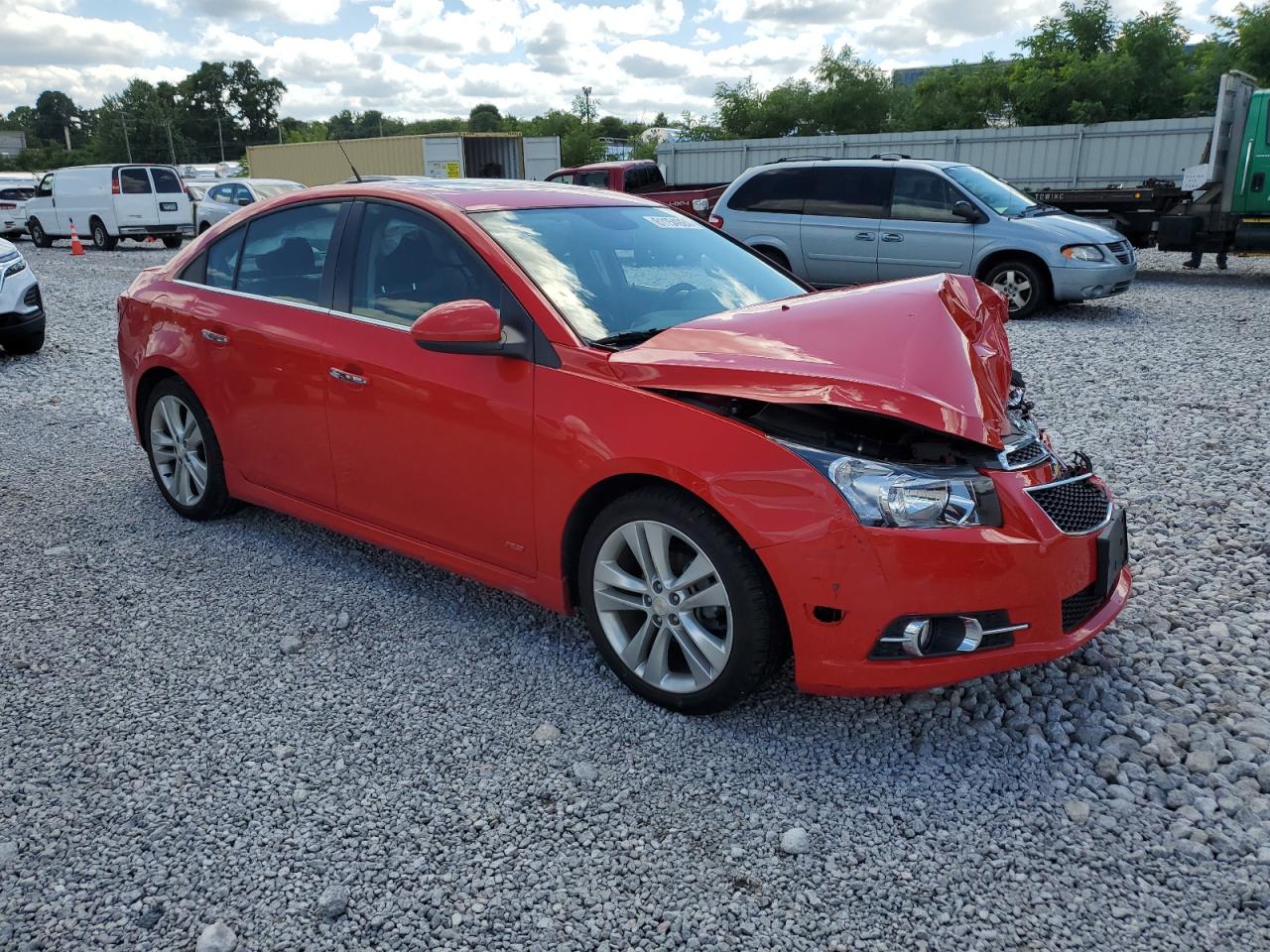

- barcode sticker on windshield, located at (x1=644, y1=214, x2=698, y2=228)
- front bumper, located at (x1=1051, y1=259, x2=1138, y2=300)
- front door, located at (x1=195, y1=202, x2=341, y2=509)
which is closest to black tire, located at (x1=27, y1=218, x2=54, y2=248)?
front bumper, located at (x1=1051, y1=259, x2=1138, y2=300)

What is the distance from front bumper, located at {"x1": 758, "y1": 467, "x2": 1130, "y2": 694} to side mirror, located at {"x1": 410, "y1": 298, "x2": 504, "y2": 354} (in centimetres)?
118

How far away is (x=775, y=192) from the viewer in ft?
40.6

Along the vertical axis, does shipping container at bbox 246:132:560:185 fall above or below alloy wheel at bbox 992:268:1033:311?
above

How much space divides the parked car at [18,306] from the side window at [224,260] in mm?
5977

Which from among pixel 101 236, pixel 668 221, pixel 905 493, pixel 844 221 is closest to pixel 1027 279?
pixel 844 221

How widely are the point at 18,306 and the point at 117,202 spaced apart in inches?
615

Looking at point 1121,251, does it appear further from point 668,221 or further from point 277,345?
point 277,345

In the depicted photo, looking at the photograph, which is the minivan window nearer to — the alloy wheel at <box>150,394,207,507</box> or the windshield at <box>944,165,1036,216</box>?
the windshield at <box>944,165,1036,216</box>

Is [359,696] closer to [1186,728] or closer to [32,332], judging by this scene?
[1186,728]

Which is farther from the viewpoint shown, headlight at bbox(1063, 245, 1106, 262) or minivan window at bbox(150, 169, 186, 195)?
minivan window at bbox(150, 169, 186, 195)

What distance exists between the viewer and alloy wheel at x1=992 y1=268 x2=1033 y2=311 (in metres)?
10.9

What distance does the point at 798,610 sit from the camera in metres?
2.75

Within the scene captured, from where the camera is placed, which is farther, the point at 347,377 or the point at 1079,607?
the point at 347,377

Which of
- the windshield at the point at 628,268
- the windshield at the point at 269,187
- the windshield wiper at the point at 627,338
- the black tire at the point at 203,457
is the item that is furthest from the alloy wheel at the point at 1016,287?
the windshield at the point at 269,187
